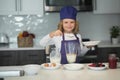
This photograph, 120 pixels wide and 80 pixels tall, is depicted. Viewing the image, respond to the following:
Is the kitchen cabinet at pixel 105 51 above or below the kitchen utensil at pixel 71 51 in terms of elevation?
below

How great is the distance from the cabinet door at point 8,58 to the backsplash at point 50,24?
0.64m

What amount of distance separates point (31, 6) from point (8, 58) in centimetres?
88

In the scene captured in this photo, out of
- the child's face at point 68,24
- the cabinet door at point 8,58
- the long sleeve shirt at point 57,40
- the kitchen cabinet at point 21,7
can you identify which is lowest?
the cabinet door at point 8,58

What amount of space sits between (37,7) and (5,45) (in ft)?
2.61

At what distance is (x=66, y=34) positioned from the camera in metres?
2.60

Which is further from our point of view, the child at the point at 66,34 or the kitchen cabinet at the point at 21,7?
the kitchen cabinet at the point at 21,7

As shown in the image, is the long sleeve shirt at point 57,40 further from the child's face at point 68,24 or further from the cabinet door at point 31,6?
the cabinet door at point 31,6

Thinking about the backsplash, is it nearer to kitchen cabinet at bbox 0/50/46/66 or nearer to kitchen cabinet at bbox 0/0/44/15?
kitchen cabinet at bbox 0/0/44/15

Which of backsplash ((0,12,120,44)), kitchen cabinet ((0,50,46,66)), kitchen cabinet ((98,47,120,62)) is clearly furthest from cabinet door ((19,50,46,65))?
kitchen cabinet ((98,47,120,62))

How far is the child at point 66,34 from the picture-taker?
8.12 feet

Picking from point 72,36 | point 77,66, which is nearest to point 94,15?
point 72,36

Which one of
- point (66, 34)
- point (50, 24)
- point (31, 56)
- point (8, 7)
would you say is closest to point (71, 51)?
point (66, 34)

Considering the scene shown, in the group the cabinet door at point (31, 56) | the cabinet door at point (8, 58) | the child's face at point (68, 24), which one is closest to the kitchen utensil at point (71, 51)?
the child's face at point (68, 24)

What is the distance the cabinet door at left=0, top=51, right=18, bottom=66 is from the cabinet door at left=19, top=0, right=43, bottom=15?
2.23ft
